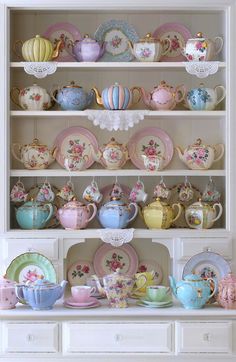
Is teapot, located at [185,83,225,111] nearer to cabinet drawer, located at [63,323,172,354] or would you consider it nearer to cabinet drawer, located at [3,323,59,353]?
cabinet drawer, located at [63,323,172,354]

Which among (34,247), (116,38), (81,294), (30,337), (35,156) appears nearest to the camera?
(30,337)

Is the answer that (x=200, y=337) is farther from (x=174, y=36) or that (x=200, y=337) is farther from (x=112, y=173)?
(x=174, y=36)

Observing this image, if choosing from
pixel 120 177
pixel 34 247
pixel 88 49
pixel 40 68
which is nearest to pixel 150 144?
pixel 120 177

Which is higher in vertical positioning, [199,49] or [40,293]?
[199,49]

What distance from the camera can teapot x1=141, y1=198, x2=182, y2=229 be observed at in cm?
330

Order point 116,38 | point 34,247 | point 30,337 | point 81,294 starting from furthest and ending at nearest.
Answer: point 116,38 → point 34,247 → point 81,294 → point 30,337

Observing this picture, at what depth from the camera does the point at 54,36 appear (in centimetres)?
348

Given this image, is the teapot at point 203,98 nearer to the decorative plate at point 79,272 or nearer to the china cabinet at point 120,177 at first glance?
the china cabinet at point 120,177

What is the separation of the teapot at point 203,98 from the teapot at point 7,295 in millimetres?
1160

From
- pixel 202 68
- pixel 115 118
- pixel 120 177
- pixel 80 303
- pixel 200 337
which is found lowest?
pixel 200 337

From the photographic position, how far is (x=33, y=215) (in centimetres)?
331

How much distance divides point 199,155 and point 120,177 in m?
0.42

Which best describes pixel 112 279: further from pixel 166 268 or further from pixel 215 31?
Result: pixel 215 31

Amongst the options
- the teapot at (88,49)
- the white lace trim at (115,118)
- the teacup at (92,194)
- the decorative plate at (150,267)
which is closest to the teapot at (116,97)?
the white lace trim at (115,118)
